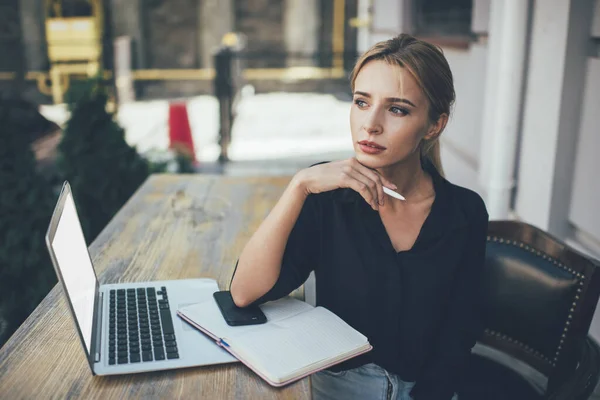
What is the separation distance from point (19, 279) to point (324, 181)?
5.95 feet

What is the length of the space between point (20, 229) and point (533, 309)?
2.09 m

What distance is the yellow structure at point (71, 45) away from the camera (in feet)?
39.8

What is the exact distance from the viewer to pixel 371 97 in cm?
147

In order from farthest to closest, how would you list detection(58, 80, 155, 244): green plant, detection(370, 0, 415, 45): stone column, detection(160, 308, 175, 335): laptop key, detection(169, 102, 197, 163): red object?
detection(169, 102, 197, 163): red object < detection(370, 0, 415, 45): stone column < detection(58, 80, 155, 244): green plant < detection(160, 308, 175, 335): laptop key

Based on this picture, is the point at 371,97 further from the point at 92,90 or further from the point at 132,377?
the point at 92,90

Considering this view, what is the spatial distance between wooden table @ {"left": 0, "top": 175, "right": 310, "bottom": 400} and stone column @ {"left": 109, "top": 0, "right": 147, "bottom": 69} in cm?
1050

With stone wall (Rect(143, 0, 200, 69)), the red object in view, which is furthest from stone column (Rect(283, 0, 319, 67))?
the red object

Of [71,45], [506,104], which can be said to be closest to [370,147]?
[506,104]

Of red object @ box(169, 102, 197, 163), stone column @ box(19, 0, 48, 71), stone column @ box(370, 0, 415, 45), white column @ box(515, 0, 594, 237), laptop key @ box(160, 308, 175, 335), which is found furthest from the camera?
stone column @ box(19, 0, 48, 71)

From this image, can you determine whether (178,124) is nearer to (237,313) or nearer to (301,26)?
(237,313)

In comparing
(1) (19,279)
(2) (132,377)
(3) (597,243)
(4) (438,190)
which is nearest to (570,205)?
(3) (597,243)

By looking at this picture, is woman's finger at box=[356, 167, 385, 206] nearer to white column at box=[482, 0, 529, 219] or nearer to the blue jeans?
the blue jeans

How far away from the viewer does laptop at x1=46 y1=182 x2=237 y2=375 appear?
1245mm

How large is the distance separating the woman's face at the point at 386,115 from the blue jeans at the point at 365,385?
505 mm
